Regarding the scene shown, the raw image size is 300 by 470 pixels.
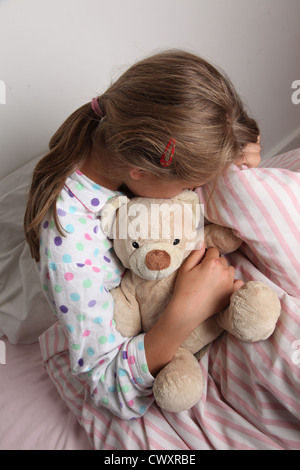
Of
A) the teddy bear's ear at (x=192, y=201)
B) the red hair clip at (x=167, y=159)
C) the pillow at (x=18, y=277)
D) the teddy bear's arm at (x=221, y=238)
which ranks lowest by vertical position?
the pillow at (x=18, y=277)

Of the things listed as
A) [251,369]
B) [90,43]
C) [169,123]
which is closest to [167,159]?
[169,123]

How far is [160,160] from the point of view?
65 centimetres

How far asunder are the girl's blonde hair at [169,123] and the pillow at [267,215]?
0.05 meters

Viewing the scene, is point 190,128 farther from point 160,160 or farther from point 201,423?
point 201,423

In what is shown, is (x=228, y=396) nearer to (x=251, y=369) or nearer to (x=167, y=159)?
(x=251, y=369)

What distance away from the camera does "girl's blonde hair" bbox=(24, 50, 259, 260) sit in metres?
0.63

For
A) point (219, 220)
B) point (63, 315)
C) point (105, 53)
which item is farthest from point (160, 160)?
point (105, 53)

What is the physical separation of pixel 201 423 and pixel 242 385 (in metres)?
0.10

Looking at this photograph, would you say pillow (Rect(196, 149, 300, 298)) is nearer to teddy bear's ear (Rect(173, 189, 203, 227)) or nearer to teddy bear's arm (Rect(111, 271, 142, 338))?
teddy bear's ear (Rect(173, 189, 203, 227))

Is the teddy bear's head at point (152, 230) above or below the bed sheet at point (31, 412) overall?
above

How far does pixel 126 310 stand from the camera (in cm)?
75

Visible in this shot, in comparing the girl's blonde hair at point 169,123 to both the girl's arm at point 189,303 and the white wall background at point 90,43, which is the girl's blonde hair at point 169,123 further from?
the white wall background at point 90,43

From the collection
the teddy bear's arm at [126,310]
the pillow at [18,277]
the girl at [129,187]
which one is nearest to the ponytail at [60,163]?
the girl at [129,187]

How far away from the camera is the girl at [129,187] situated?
2.10 ft
